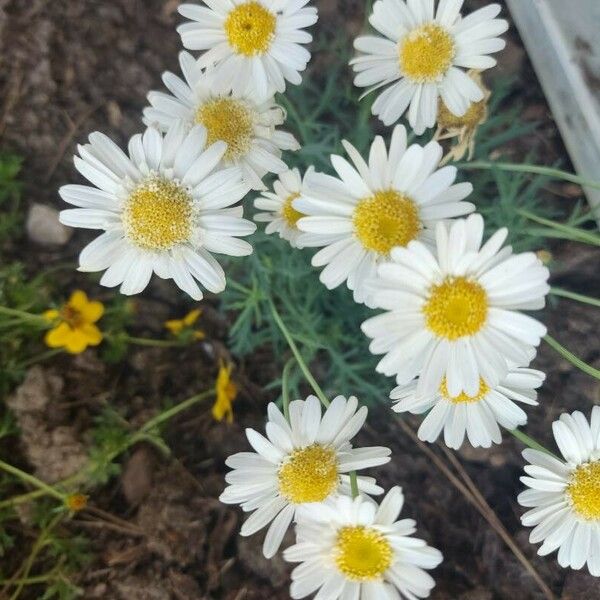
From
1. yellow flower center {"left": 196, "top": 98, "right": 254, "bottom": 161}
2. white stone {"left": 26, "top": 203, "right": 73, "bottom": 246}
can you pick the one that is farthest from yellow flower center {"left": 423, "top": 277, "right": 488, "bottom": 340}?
white stone {"left": 26, "top": 203, "right": 73, "bottom": 246}

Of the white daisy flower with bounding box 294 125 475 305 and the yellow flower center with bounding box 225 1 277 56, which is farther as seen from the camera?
the yellow flower center with bounding box 225 1 277 56

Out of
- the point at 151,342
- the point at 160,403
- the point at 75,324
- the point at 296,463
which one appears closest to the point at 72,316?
the point at 75,324

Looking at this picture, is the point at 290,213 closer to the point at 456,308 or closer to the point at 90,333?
the point at 456,308

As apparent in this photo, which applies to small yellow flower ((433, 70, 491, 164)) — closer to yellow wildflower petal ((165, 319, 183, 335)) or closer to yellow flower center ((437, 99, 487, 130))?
yellow flower center ((437, 99, 487, 130))

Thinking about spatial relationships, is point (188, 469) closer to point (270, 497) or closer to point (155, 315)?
point (155, 315)

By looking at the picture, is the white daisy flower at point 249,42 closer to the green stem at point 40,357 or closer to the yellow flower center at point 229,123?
the yellow flower center at point 229,123

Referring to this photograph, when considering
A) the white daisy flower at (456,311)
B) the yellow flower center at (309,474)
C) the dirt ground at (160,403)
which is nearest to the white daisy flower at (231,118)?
the white daisy flower at (456,311)
